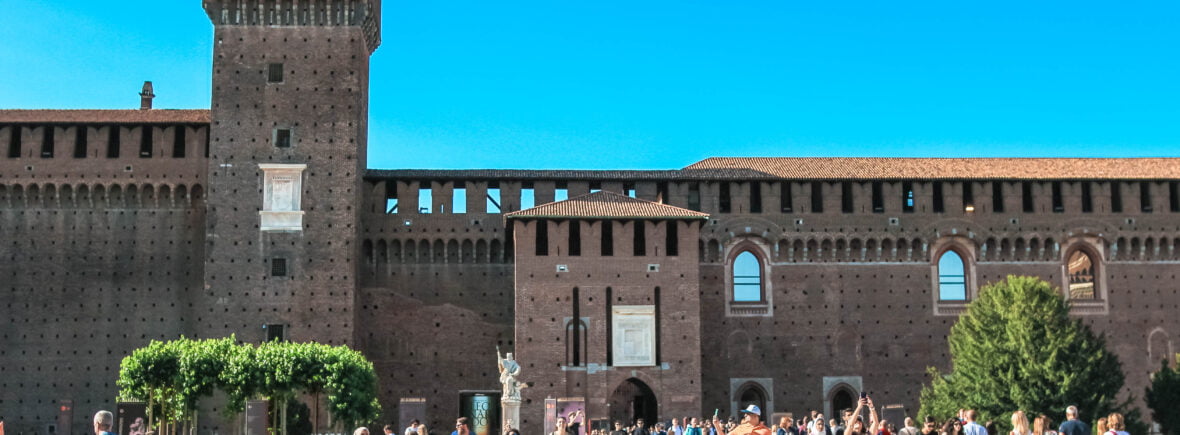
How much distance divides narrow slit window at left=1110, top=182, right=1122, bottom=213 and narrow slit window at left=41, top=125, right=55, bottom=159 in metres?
29.4

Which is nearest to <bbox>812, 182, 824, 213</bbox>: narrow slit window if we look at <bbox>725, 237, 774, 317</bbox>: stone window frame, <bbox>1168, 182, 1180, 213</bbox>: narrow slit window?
<bbox>725, 237, 774, 317</bbox>: stone window frame

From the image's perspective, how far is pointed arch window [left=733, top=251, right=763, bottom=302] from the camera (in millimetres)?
36156

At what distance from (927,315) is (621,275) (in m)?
9.25

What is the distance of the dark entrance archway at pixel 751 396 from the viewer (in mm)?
35469

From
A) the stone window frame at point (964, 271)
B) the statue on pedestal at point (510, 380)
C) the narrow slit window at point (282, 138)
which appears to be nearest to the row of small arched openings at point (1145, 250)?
the stone window frame at point (964, 271)

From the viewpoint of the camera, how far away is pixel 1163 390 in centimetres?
3259

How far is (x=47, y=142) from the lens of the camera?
3534 centimetres

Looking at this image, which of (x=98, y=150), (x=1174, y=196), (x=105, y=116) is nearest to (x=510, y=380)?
(x=98, y=150)

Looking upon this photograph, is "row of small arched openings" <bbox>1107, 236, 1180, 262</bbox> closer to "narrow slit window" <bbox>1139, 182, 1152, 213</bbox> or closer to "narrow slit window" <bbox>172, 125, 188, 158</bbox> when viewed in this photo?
"narrow slit window" <bbox>1139, 182, 1152, 213</bbox>

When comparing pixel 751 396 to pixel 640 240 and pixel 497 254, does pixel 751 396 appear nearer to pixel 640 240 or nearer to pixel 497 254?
pixel 640 240

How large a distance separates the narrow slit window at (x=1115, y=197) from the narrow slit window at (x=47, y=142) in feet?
96.4

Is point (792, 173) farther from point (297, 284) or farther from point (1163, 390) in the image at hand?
point (297, 284)

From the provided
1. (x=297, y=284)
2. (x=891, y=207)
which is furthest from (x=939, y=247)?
(x=297, y=284)

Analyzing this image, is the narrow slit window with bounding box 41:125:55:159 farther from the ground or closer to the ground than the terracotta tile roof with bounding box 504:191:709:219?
farther from the ground
